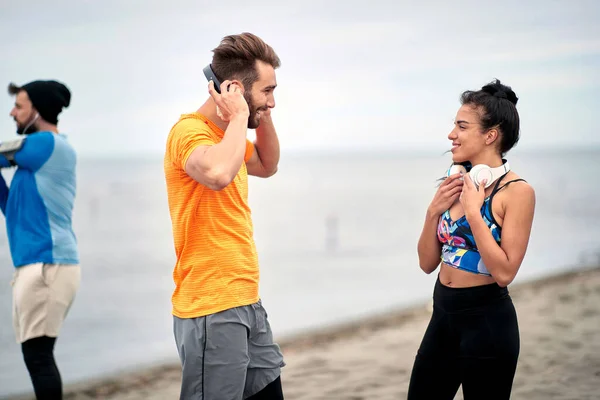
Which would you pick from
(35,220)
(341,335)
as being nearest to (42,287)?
(35,220)

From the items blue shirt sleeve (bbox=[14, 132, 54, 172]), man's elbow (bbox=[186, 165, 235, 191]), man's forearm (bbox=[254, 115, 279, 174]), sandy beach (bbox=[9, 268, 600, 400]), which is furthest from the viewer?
sandy beach (bbox=[9, 268, 600, 400])

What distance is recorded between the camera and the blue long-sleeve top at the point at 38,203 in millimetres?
4070

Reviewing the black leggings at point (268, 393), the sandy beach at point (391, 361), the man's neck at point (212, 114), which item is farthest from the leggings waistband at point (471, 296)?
the sandy beach at point (391, 361)

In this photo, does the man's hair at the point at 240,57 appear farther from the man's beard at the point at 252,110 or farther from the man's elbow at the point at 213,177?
the man's elbow at the point at 213,177

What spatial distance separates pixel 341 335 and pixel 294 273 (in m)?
5.63

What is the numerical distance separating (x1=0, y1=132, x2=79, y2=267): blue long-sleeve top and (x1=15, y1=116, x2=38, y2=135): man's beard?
0.43 feet

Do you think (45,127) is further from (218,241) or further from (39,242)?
(218,241)

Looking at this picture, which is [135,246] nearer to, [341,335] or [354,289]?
[354,289]

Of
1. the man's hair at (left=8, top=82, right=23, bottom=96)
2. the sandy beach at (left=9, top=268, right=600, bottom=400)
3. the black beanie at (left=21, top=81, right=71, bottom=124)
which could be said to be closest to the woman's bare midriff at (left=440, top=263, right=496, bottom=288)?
the sandy beach at (left=9, top=268, right=600, bottom=400)

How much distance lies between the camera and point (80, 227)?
70.9 feet

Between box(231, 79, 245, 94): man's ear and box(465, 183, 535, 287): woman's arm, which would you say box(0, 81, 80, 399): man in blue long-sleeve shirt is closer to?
box(231, 79, 245, 94): man's ear

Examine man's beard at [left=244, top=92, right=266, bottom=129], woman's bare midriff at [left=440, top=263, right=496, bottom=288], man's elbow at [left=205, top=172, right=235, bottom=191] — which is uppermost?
man's beard at [left=244, top=92, right=266, bottom=129]

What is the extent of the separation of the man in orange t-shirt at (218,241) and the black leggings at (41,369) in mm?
1451

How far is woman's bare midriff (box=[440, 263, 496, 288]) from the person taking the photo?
3.04 metres
